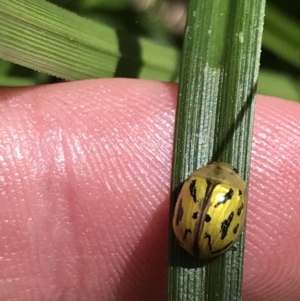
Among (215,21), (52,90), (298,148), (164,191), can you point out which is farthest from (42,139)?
(298,148)

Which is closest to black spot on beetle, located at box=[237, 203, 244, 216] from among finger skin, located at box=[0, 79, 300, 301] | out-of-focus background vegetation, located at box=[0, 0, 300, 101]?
finger skin, located at box=[0, 79, 300, 301]

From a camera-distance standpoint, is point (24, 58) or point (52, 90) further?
point (52, 90)

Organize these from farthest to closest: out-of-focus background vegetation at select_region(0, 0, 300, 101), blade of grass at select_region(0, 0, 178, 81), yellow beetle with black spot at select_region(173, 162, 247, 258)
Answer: out-of-focus background vegetation at select_region(0, 0, 300, 101)
blade of grass at select_region(0, 0, 178, 81)
yellow beetle with black spot at select_region(173, 162, 247, 258)

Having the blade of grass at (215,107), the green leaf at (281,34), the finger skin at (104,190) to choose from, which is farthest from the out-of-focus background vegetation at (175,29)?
the blade of grass at (215,107)

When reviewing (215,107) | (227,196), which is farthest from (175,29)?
(227,196)

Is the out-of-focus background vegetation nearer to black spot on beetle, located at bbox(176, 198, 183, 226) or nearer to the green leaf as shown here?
the green leaf

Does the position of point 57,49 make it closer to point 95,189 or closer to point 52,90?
point 52,90
